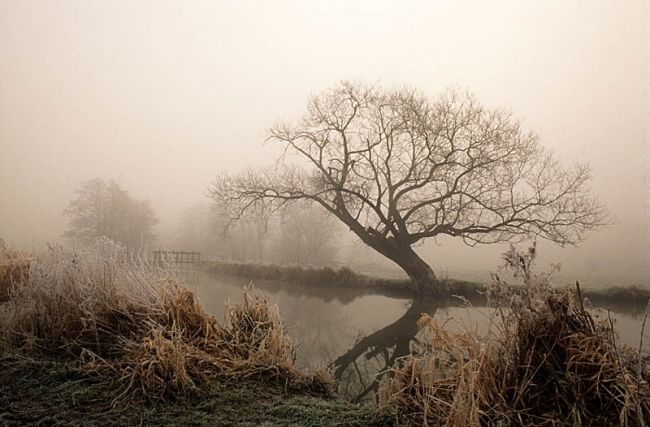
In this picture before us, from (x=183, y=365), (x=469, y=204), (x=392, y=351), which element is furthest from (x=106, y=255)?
(x=469, y=204)

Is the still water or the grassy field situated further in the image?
the still water

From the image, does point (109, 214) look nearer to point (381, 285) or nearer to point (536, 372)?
point (381, 285)

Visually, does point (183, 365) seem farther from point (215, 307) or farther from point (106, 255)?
point (215, 307)

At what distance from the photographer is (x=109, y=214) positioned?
58.6 feet

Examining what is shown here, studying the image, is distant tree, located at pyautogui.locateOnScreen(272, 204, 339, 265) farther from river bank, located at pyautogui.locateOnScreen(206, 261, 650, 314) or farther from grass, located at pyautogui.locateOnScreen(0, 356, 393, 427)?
grass, located at pyautogui.locateOnScreen(0, 356, 393, 427)

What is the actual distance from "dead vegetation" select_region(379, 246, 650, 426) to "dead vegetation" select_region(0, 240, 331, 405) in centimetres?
123

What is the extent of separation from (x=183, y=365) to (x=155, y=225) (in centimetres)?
1830

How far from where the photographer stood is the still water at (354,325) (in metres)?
3.73

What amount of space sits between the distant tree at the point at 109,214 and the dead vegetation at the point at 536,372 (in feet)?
55.6

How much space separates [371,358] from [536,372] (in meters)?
2.42

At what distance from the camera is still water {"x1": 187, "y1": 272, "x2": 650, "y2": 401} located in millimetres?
3730

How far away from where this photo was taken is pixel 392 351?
14.8ft

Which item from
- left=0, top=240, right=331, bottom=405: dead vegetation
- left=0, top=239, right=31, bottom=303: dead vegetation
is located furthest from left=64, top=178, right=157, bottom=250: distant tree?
left=0, top=240, right=331, bottom=405: dead vegetation

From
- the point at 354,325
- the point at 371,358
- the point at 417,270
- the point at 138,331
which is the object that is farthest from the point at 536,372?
the point at 417,270
